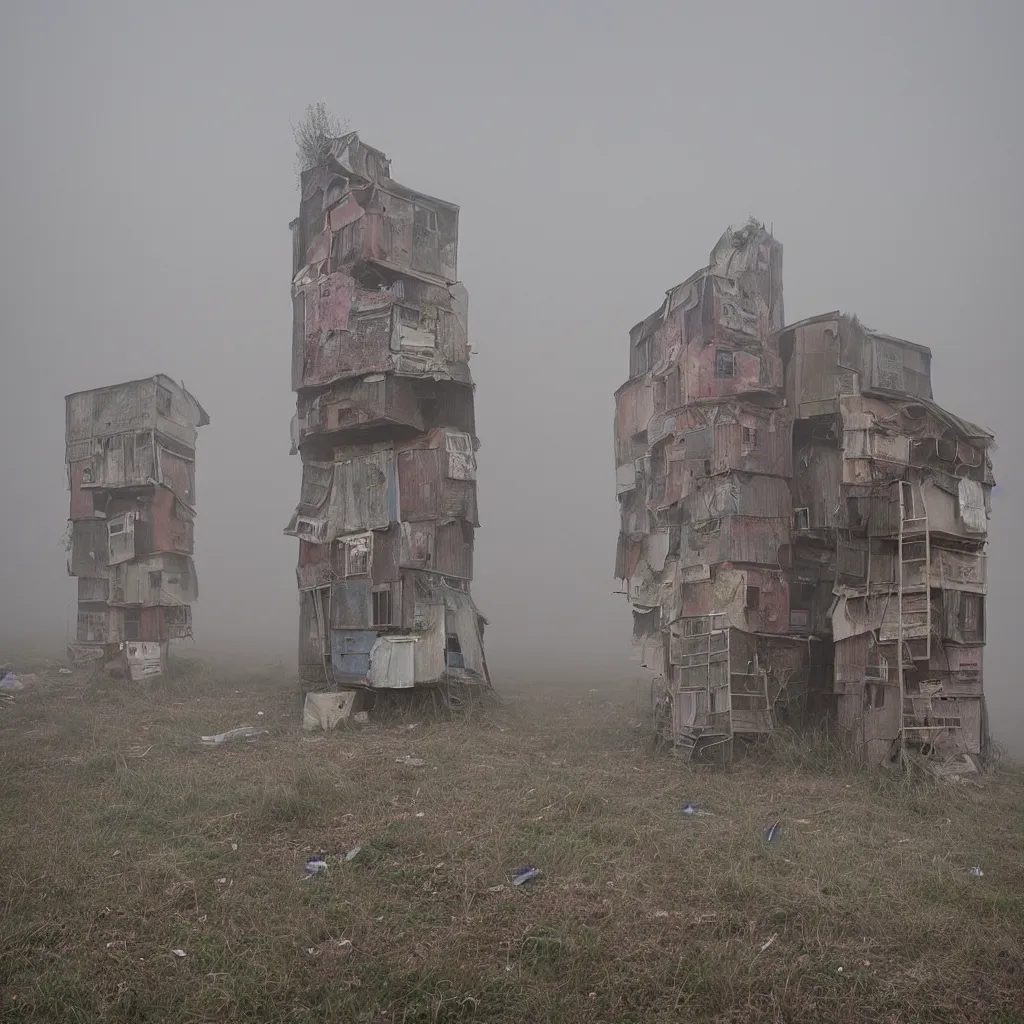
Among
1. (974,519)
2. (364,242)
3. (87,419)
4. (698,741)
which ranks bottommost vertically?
(698,741)

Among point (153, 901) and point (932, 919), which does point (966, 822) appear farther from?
point (153, 901)

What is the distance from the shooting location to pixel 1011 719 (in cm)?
2342

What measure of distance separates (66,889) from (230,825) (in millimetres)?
2312

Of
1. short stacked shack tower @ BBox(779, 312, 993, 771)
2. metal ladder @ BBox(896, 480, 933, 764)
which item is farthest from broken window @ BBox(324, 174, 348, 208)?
metal ladder @ BBox(896, 480, 933, 764)

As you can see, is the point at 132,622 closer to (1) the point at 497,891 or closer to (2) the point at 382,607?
(2) the point at 382,607

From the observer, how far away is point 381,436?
70.0 feet

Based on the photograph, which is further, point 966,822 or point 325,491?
point 325,491

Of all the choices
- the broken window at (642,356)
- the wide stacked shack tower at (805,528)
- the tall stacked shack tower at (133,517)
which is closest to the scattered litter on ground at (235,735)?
the wide stacked shack tower at (805,528)

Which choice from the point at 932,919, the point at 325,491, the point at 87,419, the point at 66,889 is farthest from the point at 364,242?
the point at 932,919

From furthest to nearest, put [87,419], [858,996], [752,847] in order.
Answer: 1. [87,419]
2. [752,847]
3. [858,996]

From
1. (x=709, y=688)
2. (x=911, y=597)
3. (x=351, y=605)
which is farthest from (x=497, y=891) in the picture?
(x=351, y=605)

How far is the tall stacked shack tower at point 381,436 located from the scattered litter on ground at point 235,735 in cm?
283

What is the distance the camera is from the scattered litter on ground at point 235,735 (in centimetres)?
1606

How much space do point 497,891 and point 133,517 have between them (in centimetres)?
2039
